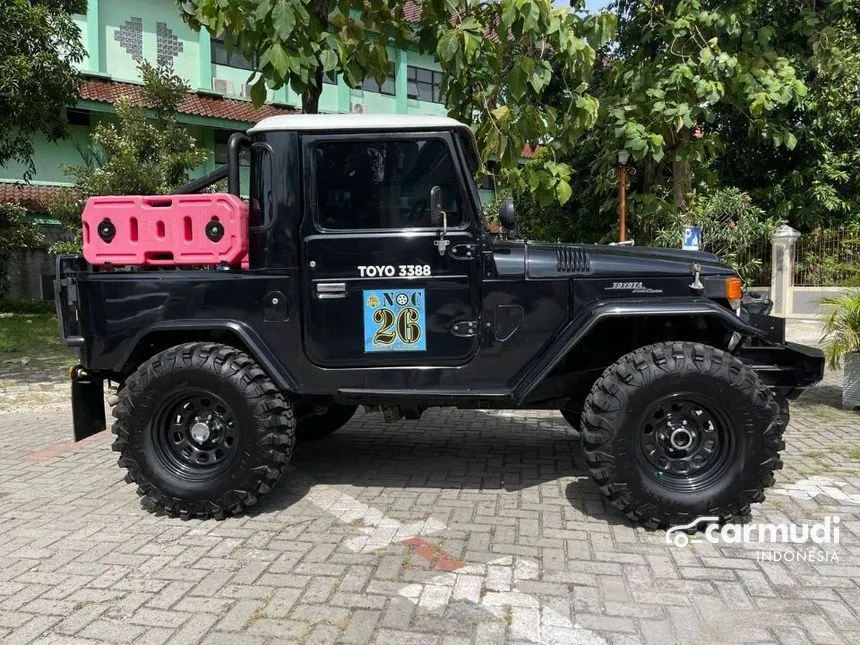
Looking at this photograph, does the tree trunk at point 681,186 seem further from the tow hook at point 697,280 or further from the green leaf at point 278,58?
the green leaf at point 278,58

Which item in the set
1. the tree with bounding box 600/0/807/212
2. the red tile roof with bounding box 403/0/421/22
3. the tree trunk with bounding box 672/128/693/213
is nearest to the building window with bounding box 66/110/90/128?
the red tile roof with bounding box 403/0/421/22

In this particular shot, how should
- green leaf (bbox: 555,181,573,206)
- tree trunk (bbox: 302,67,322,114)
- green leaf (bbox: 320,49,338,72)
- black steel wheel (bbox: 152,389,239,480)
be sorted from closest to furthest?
black steel wheel (bbox: 152,389,239,480) → green leaf (bbox: 320,49,338,72) → green leaf (bbox: 555,181,573,206) → tree trunk (bbox: 302,67,322,114)

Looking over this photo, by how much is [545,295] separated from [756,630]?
200cm

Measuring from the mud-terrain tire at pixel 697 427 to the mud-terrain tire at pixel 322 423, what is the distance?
2.43 metres

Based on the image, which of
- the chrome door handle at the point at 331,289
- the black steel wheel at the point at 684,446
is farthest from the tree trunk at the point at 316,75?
the black steel wheel at the point at 684,446

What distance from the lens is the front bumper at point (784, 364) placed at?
3986 millimetres

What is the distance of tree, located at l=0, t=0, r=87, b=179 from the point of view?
8.85 meters

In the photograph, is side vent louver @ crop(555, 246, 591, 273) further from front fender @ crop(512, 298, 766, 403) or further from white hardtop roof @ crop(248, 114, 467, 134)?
white hardtop roof @ crop(248, 114, 467, 134)

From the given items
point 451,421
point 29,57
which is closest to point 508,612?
point 451,421

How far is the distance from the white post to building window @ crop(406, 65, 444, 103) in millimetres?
16909

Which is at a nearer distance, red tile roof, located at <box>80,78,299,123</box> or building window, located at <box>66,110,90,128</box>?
red tile roof, located at <box>80,78,299,123</box>

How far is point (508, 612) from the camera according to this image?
2.96 m

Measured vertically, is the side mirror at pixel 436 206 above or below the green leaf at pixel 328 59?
below

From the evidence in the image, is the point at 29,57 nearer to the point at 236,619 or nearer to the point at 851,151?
the point at 236,619
